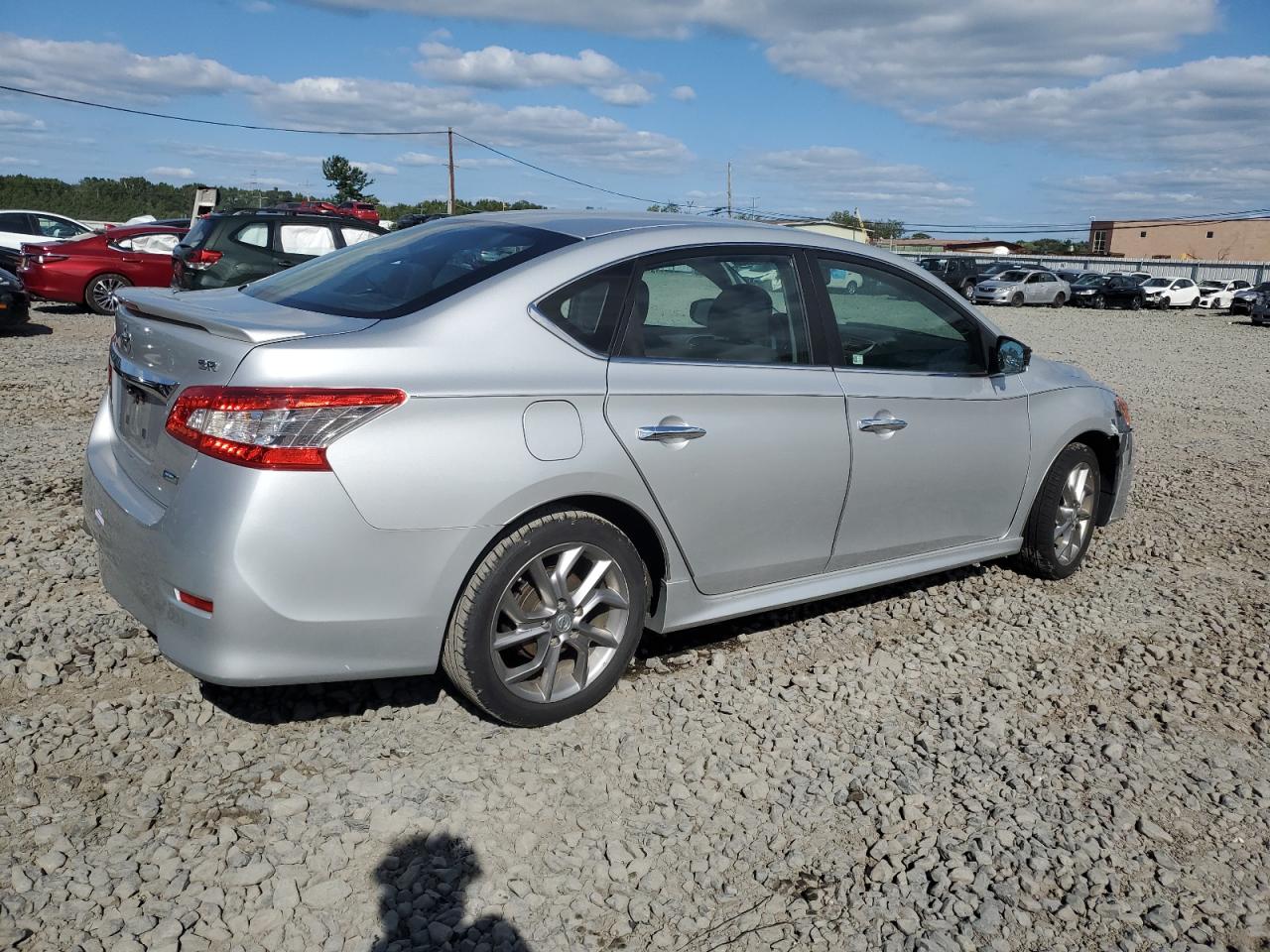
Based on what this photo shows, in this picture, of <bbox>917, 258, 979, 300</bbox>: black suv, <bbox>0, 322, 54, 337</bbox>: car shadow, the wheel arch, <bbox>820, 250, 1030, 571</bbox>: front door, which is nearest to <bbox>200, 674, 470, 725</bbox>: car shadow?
the wheel arch

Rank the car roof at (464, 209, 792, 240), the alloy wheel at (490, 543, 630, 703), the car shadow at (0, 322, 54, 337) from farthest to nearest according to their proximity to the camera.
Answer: the car shadow at (0, 322, 54, 337) → the car roof at (464, 209, 792, 240) → the alloy wheel at (490, 543, 630, 703)

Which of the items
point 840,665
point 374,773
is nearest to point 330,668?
point 374,773

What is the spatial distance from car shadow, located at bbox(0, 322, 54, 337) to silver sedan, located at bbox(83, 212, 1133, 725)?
12.4m

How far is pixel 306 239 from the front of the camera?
14.7 meters

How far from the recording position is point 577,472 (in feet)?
11.2

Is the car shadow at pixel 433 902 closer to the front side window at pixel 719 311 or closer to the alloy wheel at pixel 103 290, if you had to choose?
→ the front side window at pixel 719 311

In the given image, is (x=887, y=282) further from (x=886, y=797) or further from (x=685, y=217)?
(x=886, y=797)

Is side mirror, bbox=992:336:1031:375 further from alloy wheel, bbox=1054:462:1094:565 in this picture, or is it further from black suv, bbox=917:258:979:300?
black suv, bbox=917:258:979:300

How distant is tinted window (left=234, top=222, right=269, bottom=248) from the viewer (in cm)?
1425

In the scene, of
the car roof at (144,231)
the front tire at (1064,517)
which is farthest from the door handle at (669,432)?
the car roof at (144,231)

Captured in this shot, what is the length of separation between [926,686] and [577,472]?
176 cm

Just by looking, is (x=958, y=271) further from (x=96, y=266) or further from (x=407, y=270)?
(x=407, y=270)

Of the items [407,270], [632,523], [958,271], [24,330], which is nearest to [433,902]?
[632,523]

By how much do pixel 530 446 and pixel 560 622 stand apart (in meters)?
0.63
